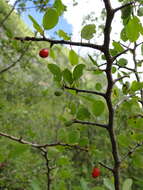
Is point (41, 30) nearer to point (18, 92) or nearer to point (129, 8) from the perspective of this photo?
point (129, 8)

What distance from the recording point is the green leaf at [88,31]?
55 centimetres

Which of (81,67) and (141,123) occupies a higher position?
(81,67)

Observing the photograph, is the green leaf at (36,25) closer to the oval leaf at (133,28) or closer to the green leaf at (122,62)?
the oval leaf at (133,28)

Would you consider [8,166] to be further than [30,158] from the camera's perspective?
No

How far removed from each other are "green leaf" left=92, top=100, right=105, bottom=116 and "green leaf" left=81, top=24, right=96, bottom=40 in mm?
156

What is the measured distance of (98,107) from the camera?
0.62 m

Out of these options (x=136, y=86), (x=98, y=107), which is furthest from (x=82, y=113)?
(x=136, y=86)

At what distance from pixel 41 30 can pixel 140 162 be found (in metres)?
0.40

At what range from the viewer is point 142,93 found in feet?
2.41

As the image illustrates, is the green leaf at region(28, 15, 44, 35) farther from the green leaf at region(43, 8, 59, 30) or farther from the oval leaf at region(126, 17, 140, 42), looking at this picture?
the oval leaf at region(126, 17, 140, 42)

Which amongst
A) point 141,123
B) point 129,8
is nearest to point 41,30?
point 129,8

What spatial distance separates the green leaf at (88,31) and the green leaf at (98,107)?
0.16m

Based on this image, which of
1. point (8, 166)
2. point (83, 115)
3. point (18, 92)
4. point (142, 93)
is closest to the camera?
point (83, 115)

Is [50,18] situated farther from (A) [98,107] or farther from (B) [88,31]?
(A) [98,107]
